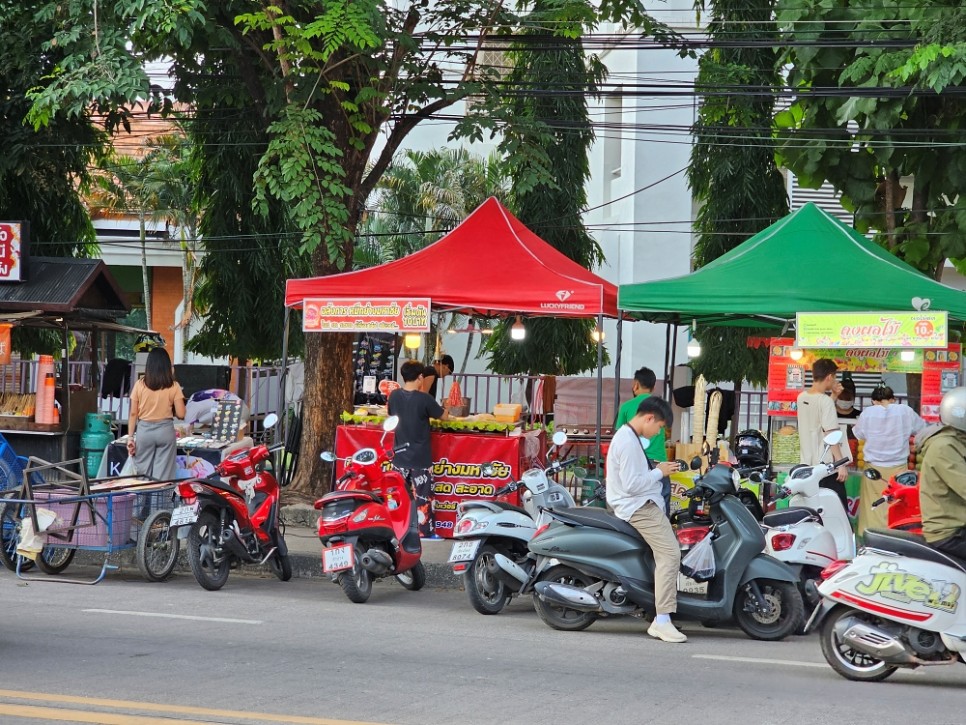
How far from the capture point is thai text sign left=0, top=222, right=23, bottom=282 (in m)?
14.6

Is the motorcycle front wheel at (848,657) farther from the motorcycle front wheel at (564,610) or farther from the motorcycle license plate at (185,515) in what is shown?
the motorcycle license plate at (185,515)

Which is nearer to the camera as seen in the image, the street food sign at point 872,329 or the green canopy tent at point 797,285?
the street food sign at point 872,329

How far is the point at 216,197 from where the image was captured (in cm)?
2027

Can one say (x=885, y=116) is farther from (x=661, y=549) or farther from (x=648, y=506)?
(x=661, y=549)

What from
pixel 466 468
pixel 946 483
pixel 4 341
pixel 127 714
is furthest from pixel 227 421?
pixel 946 483

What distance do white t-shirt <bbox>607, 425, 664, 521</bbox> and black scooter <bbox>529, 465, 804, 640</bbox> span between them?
253mm

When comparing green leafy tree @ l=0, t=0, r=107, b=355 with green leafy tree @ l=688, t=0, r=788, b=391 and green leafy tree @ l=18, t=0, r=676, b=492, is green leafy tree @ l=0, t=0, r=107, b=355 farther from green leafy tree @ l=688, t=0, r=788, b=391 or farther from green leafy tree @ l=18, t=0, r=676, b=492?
green leafy tree @ l=688, t=0, r=788, b=391

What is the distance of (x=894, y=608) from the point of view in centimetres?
715

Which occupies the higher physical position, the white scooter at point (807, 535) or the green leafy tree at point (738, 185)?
the green leafy tree at point (738, 185)

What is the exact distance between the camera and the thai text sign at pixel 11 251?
47.9 ft

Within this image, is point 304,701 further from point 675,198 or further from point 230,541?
point 675,198

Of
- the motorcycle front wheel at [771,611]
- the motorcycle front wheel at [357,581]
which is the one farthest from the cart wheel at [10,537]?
the motorcycle front wheel at [771,611]

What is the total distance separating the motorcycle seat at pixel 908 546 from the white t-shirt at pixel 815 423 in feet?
13.1

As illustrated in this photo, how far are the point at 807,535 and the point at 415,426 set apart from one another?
3.96m
